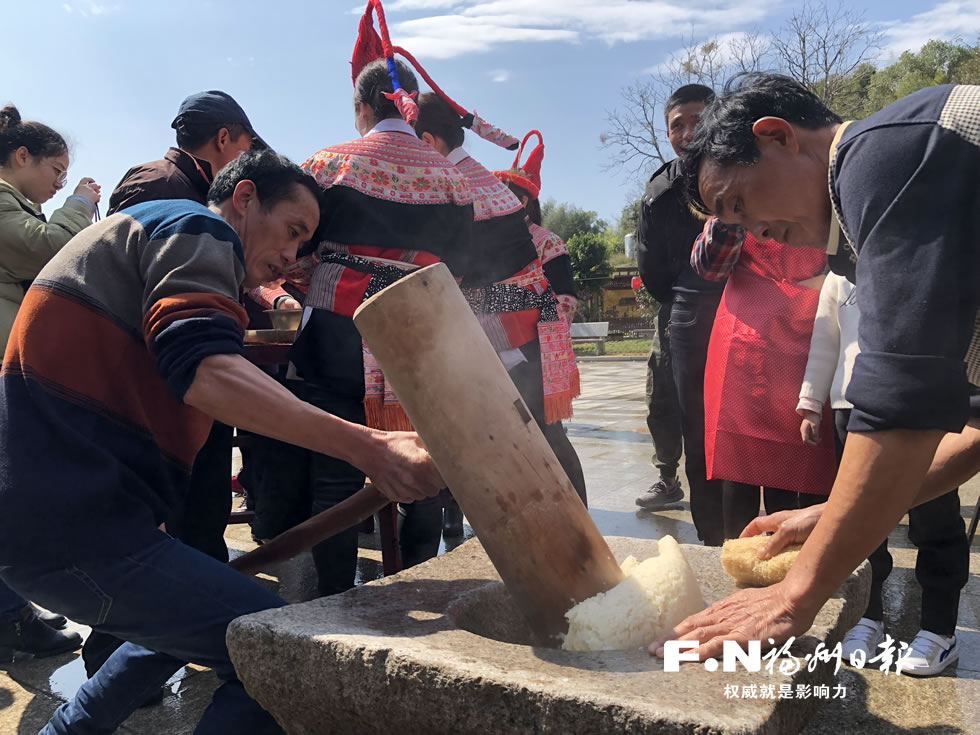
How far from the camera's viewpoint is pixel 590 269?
1734 inches

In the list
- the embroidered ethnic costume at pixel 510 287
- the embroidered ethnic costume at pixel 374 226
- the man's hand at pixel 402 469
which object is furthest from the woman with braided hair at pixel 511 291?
the man's hand at pixel 402 469

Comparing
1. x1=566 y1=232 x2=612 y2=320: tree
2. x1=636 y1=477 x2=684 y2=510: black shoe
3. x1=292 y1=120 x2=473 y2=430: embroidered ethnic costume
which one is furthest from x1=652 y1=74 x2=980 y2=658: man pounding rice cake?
x1=566 y1=232 x2=612 y2=320: tree

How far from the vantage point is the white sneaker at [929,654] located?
8.64ft

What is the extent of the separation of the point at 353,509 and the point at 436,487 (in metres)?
0.36

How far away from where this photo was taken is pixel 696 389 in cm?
383

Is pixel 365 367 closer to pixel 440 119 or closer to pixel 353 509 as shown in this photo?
pixel 353 509

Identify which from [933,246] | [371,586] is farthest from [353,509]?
[933,246]

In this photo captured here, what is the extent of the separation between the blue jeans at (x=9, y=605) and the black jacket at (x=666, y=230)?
10.8 ft

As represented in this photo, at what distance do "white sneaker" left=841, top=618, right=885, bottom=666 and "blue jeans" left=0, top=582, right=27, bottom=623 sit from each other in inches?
128

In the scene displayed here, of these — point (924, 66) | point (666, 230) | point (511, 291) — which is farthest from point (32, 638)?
point (924, 66)

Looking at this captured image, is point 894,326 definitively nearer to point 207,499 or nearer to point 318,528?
point 318,528

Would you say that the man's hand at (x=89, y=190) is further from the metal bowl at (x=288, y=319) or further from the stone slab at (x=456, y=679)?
the stone slab at (x=456, y=679)

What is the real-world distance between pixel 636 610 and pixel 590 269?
43067mm

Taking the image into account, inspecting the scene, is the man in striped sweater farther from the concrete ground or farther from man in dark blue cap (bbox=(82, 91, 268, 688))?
man in dark blue cap (bbox=(82, 91, 268, 688))
